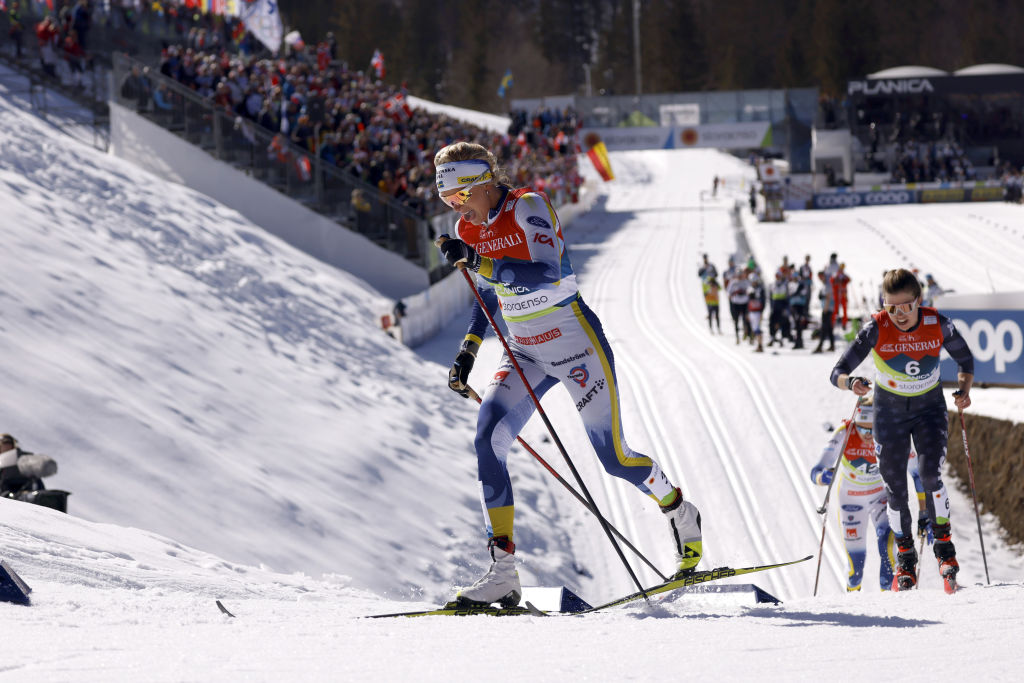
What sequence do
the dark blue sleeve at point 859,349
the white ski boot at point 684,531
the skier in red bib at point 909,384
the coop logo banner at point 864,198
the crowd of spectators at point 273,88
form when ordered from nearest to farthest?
the white ski boot at point 684,531, the skier in red bib at point 909,384, the dark blue sleeve at point 859,349, the crowd of spectators at point 273,88, the coop logo banner at point 864,198

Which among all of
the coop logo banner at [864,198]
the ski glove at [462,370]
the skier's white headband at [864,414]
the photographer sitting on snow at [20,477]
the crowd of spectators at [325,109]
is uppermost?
the crowd of spectators at [325,109]

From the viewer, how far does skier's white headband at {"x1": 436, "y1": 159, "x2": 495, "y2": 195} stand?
465 cm

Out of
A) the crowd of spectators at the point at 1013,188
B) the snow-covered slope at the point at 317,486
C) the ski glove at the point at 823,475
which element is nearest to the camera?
the snow-covered slope at the point at 317,486

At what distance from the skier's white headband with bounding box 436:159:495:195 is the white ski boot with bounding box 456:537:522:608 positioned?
1704 mm

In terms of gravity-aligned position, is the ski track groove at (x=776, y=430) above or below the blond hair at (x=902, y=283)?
below

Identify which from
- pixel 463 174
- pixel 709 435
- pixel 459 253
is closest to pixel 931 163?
pixel 709 435

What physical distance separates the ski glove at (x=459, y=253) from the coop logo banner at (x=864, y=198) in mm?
44178

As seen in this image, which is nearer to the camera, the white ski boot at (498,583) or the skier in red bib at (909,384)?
the white ski boot at (498,583)

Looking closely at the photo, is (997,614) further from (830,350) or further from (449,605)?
(830,350)

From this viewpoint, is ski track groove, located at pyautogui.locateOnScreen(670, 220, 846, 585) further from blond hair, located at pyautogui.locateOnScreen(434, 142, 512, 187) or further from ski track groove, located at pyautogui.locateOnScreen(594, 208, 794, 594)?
blond hair, located at pyautogui.locateOnScreen(434, 142, 512, 187)

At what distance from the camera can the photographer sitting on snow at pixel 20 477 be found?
20.6 ft

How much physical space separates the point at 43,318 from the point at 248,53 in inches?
847

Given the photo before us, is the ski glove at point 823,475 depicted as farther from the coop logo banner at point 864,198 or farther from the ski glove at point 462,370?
the coop logo banner at point 864,198

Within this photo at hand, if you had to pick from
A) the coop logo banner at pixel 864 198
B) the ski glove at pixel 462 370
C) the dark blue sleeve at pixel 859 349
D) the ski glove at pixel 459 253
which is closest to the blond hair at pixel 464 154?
the ski glove at pixel 459 253
